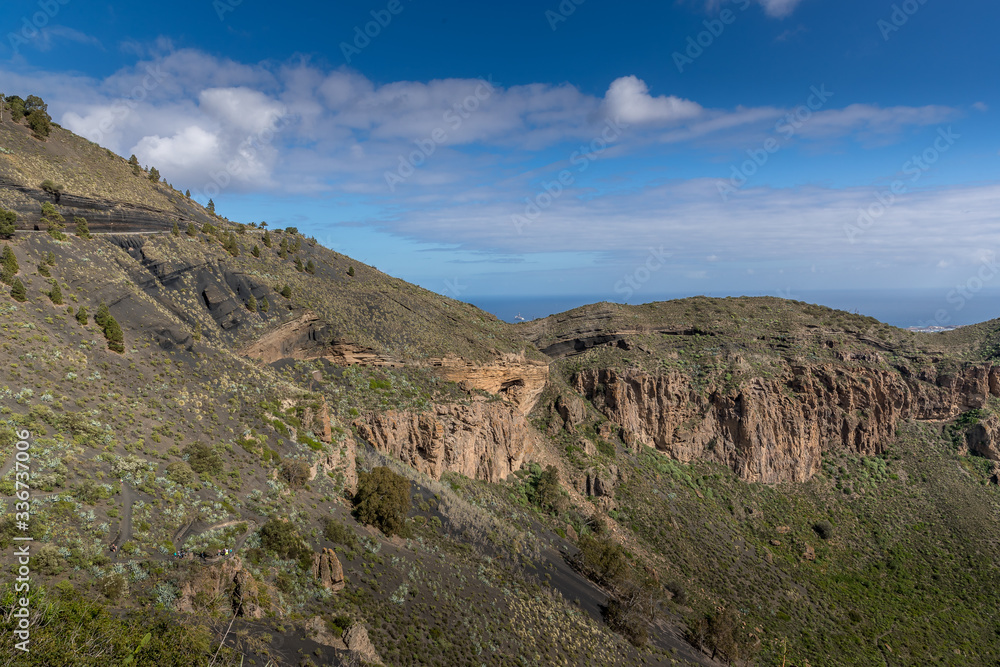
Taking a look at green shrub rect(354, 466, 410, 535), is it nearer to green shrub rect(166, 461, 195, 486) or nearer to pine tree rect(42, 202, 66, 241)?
green shrub rect(166, 461, 195, 486)

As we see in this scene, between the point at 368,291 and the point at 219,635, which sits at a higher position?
the point at 368,291

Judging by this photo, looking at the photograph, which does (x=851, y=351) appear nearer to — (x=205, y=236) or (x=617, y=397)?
(x=617, y=397)

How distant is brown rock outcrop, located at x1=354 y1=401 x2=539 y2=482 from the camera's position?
42.2m

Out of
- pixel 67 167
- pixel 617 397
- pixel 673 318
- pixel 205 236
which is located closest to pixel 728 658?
pixel 617 397

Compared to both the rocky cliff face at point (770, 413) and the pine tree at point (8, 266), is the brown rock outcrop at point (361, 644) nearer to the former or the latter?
the pine tree at point (8, 266)

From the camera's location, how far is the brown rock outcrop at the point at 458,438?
42.2 meters

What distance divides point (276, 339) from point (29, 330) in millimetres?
18038

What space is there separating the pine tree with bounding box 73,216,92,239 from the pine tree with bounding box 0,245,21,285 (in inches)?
307

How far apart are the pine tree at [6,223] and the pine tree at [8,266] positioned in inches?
113

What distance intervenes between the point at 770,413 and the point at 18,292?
243ft

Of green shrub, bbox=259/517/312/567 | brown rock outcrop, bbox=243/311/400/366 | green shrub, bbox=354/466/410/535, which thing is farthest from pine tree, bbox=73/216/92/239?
green shrub, bbox=259/517/312/567

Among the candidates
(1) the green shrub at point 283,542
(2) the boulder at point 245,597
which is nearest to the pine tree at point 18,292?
(1) the green shrub at point 283,542

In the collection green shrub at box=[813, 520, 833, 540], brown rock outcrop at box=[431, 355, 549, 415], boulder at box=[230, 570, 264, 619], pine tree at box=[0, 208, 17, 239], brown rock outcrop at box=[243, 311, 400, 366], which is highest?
pine tree at box=[0, 208, 17, 239]

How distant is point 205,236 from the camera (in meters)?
50.4
